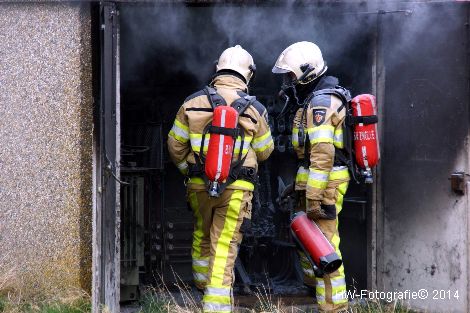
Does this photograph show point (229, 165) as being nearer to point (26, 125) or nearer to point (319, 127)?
point (319, 127)

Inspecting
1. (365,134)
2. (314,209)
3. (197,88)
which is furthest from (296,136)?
(197,88)

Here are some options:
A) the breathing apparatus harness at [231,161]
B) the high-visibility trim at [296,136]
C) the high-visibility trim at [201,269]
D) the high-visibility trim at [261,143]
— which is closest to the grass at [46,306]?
the high-visibility trim at [201,269]

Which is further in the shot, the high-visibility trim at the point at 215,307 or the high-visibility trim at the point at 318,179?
the high-visibility trim at the point at 318,179

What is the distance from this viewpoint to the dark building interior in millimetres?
6984

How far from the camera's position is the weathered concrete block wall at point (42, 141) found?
19.6ft

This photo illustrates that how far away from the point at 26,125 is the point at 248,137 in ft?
5.59

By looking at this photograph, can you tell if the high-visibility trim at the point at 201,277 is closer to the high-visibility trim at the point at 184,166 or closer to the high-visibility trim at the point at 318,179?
the high-visibility trim at the point at 184,166

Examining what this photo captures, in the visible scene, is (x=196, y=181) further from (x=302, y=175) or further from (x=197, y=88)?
(x=197, y=88)

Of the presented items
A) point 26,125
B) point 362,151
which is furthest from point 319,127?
point 26,125

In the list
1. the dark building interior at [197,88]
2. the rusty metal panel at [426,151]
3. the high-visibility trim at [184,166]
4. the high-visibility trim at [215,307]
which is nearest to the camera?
the high-visibility trim at [215,307]

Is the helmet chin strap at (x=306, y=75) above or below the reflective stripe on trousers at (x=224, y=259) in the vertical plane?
above

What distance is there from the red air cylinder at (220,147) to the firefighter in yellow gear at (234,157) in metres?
0.24

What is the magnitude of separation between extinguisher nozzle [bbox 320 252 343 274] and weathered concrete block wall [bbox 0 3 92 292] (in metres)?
1.87

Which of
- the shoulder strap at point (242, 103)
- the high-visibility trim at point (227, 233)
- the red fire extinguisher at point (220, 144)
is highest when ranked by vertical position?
the shoulder strap at point (242, 103)
